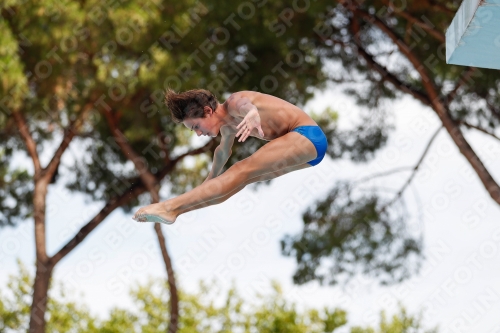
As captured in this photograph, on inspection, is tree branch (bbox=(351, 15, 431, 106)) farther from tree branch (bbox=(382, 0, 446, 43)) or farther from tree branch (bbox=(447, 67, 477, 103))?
tree branch (bbox=(382, 0, 446, 43))

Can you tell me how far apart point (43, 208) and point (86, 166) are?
1.25m

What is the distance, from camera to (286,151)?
3.82m

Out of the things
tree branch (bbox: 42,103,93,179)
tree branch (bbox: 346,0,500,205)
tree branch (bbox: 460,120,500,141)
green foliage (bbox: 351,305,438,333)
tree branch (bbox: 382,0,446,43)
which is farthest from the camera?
green foliage (bbox: 351,305,438,333)

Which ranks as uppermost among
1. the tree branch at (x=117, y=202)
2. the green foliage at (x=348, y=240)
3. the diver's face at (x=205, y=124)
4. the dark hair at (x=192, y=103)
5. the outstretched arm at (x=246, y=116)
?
the tree branch at (x=117, y=202)

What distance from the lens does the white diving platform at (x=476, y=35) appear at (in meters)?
3.48

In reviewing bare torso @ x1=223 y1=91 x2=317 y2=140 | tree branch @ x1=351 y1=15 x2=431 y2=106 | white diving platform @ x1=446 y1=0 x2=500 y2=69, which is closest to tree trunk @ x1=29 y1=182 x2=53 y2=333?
tree branch @ x1=351 y1=15 x2=431 y2=106

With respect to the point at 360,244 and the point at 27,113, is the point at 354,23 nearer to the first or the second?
the point at 360,244

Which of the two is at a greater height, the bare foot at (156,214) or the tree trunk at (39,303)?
the tree trunk at (39,303)

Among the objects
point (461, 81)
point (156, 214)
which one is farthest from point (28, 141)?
point (156, 214)

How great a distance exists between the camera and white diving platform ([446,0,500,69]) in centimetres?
348

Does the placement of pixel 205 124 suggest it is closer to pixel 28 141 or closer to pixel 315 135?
pixel 315 135

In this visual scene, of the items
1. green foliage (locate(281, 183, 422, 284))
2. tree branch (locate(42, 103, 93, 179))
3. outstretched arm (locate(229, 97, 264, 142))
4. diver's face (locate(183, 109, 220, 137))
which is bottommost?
outstretched arm (locate(229, 97, 264, 142))

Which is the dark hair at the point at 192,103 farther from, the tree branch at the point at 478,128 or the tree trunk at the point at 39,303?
the tree trunk at the point at 39,303

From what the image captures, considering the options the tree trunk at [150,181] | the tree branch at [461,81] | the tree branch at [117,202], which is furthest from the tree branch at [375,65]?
the tree trunk at [150,181]
